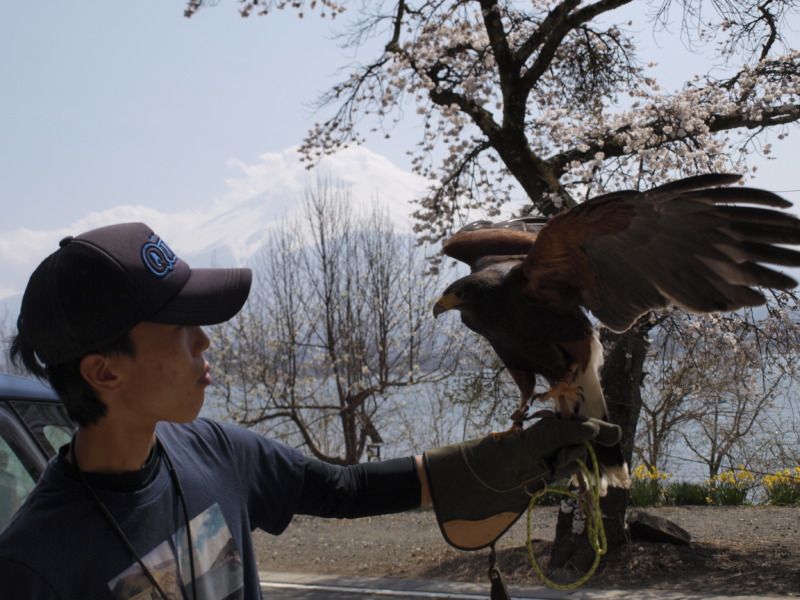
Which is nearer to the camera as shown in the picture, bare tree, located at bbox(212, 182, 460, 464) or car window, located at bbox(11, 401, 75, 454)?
car window, located at bbox(11, 401, 75, 454)

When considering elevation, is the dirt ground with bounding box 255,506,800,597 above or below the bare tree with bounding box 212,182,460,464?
below

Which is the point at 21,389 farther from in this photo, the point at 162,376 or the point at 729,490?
the point at 729,490

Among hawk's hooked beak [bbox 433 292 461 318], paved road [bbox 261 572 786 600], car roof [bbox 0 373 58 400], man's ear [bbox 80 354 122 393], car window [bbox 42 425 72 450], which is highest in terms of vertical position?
hawk's hooked beak [bbox 433 292 461 318]

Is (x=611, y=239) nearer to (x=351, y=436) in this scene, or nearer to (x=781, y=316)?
(x=781, y=316)

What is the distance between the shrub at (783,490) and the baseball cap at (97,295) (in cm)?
832

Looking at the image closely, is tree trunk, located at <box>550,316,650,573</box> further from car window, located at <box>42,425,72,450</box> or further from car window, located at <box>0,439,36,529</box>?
car window, located at <box>0,439,36,529</box>

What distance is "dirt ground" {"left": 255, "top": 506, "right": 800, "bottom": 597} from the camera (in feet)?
19.4

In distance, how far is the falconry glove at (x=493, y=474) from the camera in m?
1.93

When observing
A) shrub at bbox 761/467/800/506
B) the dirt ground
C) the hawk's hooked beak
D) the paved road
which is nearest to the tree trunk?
the dirt ground

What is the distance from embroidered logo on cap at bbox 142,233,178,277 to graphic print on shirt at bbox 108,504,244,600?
496 mm

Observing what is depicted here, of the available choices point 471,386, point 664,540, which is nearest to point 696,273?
point 664,540

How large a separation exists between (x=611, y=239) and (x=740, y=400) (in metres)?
9.44

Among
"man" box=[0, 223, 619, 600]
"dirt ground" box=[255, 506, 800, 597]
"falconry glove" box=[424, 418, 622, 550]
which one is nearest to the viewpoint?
"man" box=[0, 223, 619, 600]

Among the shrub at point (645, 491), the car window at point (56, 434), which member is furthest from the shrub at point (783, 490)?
the car window at point (56, 434)
